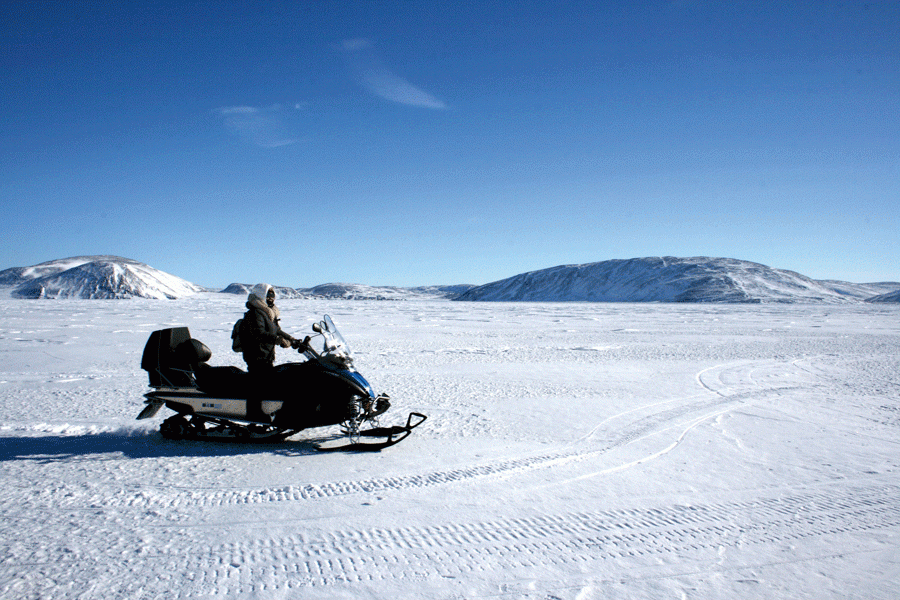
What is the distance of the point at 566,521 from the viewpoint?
379 cm

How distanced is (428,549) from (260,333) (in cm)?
307

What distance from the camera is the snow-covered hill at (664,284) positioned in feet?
366

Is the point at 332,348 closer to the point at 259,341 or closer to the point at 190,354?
the point at 259,341

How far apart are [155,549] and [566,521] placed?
2.73 metres

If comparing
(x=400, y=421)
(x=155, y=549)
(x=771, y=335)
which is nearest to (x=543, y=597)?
(x=155, y=549)

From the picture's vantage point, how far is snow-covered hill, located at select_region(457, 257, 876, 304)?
11156cm

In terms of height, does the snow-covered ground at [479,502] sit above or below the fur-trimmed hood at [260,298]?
below

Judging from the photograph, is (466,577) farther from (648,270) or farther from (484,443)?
(648,270)

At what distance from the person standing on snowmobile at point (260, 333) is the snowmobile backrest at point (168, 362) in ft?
2.40

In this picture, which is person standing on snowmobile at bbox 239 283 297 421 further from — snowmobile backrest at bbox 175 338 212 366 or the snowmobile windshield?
snowmobile backrest at bbox 175 338 212 366

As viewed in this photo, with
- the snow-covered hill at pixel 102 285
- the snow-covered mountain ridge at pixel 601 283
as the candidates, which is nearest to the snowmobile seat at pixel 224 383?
the snow-covered mountain ridge at pixel 601 283

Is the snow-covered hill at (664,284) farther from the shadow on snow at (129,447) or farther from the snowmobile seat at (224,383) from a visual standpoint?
the snowmobile seat at (224,383)

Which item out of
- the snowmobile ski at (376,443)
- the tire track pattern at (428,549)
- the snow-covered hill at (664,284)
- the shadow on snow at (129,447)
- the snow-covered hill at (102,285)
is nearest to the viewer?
the tire track pattern at (428,549)

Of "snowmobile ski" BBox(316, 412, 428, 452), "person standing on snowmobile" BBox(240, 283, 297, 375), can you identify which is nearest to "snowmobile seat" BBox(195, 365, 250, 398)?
"person standing on snowmobile" BBox(240, 283, 297, 375)
